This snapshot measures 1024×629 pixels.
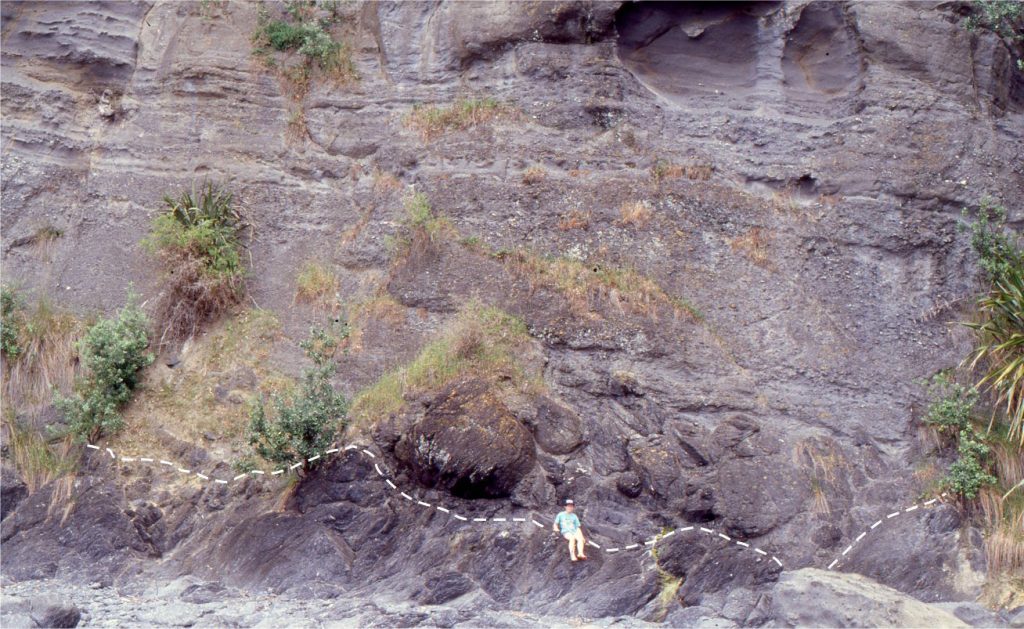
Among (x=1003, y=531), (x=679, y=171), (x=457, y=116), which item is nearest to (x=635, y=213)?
(x=679, y=171)

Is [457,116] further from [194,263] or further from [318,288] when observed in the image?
[194,263]

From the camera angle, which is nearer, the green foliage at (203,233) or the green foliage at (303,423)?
the green foliage at (303,423)

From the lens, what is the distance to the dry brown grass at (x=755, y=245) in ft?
38.2

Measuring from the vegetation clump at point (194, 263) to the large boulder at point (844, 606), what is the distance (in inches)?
257

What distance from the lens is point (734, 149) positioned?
40.4 ft

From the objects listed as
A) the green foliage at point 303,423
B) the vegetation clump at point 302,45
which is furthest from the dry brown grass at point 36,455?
the vegetation clump at point 302,45

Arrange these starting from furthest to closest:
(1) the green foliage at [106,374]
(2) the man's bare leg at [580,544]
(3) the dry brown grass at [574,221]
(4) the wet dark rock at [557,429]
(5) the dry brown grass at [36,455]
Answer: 1. (3) the dry brown grass at [574,221]
2. (1) the green foliage at [106,374]
3. (5) the dry brown grass at [36,455]
4. (4) the wet dark rock at [557,429]
5. (2) the man's bare leg at [580,544]

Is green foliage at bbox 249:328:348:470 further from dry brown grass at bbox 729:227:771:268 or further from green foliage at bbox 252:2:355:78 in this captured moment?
green foliage at bbox 252:2:355:78

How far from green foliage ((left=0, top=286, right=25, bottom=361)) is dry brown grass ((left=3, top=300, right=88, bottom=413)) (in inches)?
1.7

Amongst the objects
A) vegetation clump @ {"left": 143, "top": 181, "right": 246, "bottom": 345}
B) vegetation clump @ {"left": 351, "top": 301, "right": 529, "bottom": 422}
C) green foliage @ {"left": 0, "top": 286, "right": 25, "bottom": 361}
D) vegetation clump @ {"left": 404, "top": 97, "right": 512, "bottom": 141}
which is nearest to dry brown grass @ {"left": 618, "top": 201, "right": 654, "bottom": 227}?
vegetation clump @ {"left": 351, "top": 301, "right": 529, "bottom": 422}

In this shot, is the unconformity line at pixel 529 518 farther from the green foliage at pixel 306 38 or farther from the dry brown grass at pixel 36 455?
the green foliage at pixel 306 38

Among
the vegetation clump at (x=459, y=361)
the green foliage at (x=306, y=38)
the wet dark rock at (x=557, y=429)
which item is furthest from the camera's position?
the green foliage at (x=306, y=38)

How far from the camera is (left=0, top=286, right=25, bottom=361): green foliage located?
454 inches

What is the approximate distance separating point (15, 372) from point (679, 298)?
692 cm
